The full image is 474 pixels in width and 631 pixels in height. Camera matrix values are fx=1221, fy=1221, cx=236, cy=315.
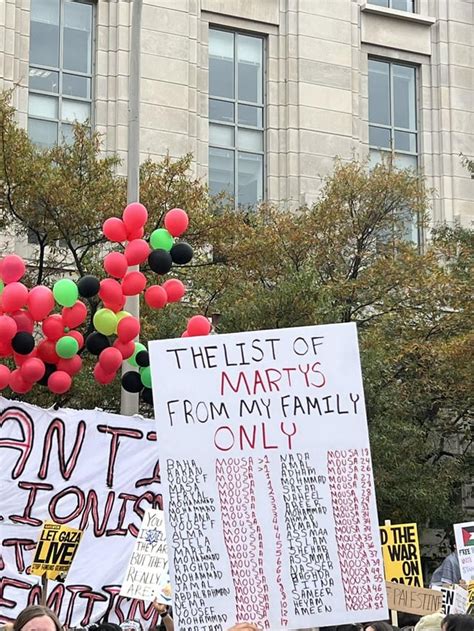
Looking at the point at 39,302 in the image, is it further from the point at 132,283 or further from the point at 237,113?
the point at 237,113

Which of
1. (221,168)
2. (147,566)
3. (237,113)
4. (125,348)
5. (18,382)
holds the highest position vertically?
(237,113)

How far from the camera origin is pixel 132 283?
424 inches

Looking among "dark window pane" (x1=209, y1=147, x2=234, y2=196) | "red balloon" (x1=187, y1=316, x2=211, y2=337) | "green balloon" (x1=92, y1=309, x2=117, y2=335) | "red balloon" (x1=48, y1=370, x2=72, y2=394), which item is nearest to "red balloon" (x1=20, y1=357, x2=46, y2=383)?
"red balloon" (x1=48, y1=370, x2=72, y2=394)

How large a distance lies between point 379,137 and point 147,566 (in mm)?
21518

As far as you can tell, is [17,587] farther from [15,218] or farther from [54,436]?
[15,218]

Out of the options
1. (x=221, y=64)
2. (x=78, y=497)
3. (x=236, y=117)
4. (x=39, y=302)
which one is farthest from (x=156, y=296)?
(x=221, y=64)

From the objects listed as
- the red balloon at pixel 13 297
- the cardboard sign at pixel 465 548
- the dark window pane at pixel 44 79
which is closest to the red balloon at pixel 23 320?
the red balloon at pixel 13 297

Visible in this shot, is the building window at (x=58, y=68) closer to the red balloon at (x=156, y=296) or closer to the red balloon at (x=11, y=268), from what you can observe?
the red balloon at (x=156, y=296)

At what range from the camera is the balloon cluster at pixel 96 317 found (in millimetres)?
10211

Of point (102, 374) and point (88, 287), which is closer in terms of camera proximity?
point (88, 287)

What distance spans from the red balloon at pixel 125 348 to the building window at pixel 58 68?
564 inches

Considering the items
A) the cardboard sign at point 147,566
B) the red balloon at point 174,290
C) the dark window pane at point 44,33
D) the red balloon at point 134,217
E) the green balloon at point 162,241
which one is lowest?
the cardboard sign at point 147,566

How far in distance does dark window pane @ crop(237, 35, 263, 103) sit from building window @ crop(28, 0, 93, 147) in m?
3.66

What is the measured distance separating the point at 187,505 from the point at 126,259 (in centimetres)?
563
